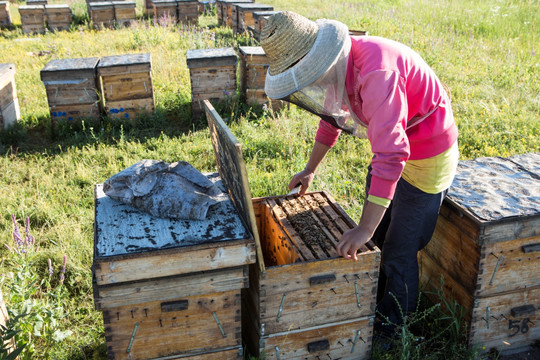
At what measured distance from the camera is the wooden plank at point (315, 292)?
2078 mm

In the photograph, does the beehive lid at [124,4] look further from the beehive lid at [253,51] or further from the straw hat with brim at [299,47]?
the straw hat with brim at [299,47]

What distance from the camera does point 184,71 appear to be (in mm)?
7152

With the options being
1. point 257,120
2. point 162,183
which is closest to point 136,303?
point 162,183

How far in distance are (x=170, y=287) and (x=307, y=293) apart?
1.94 ft

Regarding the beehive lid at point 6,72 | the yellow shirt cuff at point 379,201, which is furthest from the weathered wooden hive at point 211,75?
the yellow shirt cuff at point 379,201

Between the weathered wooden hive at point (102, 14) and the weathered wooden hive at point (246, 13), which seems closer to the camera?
the weathered wooden hive at point (246, 13)

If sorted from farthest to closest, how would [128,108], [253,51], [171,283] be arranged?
1. [253,51]
2. [128,108]
3. [171,283]

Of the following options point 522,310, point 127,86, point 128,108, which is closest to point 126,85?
point 127,86

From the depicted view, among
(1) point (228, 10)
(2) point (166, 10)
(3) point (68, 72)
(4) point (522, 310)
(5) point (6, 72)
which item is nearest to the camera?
(4) point (522, 310)

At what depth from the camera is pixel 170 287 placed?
1.96m

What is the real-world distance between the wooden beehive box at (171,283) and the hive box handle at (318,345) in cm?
33

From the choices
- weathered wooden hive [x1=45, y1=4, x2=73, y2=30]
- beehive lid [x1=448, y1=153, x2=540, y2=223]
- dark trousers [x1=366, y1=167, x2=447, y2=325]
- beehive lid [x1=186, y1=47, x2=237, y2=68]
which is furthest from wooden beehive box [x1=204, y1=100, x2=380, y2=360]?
weathered wooden hive [x1=45, y1=4, x2=73, y2=30]

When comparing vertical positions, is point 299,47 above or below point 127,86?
above

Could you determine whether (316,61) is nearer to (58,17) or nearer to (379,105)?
(379,105)
